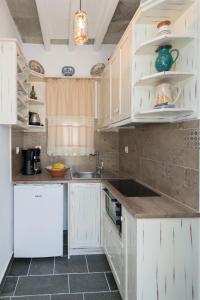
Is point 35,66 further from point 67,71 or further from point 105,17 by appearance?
point 105,17

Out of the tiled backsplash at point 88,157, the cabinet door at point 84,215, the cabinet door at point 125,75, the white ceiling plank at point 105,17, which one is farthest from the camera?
the tiled backsplash at point 88,157

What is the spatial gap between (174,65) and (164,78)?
161 mm

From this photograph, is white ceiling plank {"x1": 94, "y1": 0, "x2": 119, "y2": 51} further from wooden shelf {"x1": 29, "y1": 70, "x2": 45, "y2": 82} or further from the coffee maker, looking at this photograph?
the coffee maker

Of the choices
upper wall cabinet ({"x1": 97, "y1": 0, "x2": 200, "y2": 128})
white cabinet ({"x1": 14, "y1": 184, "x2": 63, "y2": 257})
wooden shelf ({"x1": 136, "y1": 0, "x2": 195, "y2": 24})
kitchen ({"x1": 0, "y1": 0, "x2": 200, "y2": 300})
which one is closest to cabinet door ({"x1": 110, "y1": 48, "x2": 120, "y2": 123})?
kitchen ({"x1": 0, "y1": 0, "x2": 200, "y2": 300})

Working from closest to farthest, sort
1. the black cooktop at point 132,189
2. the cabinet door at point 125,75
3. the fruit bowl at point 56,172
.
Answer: the cabinet door at point 125,75 → the black cooktop at point 132,189 → the fruit bowl at point 56,172

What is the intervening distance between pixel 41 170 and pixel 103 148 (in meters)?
0.93

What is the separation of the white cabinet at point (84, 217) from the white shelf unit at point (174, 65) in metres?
1.28

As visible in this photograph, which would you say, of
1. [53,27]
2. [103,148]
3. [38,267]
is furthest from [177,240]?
[53,27]

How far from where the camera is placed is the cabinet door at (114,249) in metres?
2.08

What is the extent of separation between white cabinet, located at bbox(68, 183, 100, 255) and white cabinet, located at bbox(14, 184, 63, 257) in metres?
0.16

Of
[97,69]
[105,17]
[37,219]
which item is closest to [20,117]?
[37,219]

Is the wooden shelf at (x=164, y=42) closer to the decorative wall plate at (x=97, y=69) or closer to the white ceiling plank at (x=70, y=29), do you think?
the white ceiling plank at (x=70, y=29)

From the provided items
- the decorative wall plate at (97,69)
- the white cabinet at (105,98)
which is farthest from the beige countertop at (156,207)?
the decorative wall plate at (97,69)

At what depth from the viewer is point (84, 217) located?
300 cm
